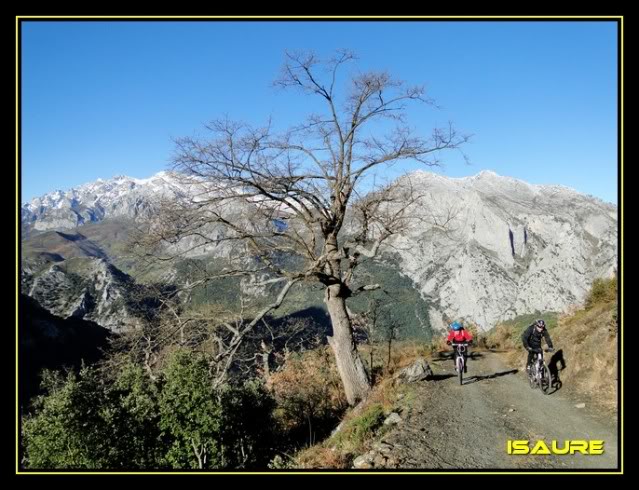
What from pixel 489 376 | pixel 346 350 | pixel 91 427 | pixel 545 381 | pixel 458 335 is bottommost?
pixel 489 376

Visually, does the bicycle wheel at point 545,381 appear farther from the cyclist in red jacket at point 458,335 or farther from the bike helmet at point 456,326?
the bike helmet at point 456,326

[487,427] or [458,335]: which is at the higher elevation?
[458,335]

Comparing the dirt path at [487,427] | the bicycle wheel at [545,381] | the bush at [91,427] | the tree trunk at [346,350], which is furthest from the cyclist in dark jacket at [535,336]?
the bush at [91,427]

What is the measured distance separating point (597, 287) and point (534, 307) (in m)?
202

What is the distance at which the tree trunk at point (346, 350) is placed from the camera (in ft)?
43.9

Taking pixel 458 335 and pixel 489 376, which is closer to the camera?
pixel 458 335

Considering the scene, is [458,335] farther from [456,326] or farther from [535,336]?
[535,336]

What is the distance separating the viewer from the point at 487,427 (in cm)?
949

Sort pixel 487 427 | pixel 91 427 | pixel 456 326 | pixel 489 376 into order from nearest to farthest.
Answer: pixel 487 427 → pixel 91 427 → pixel 456 326 → pixel 489 376

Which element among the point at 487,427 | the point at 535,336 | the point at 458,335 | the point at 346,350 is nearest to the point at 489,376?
the point at 458,335

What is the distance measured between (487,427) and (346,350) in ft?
16.1

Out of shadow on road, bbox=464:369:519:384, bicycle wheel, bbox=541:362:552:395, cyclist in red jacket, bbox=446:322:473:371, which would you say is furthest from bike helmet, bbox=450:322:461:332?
bicycle wheel, bbox=541:362:552:395

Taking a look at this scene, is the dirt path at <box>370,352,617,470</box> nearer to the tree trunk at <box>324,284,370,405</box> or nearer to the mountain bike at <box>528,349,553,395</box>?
the mountain bike at <box>528,349,553,395</box>
